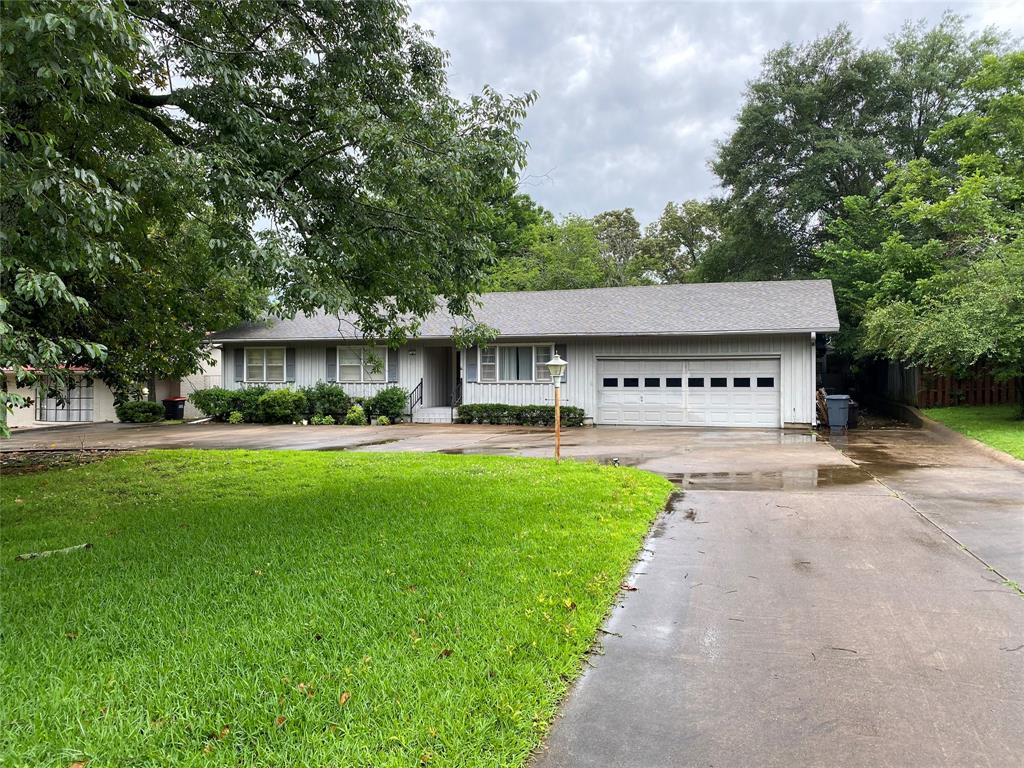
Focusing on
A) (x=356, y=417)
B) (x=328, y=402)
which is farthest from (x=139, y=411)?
(x=356, y=417)

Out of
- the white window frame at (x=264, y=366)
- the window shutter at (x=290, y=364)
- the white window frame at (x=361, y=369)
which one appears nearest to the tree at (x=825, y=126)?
the white window frame at (x=361, y=369)

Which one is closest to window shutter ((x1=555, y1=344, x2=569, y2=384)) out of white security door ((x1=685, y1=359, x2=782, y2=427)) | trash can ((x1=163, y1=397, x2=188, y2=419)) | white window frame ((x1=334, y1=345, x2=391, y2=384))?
white security door ((x1=685, y1=359, x2=782, y2=427))

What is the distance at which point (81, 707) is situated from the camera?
299cm

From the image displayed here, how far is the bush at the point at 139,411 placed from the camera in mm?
23750

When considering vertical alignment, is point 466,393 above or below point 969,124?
below

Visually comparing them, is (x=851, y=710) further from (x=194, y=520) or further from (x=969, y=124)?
(x=969, y=124)

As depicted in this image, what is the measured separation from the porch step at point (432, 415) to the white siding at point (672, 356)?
83 centimetres

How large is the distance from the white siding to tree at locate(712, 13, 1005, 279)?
603 inches

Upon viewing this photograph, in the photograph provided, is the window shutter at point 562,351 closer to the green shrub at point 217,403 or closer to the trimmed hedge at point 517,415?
the trimmed hedge at point 517,415

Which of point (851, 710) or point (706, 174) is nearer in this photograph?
point (851, 710)

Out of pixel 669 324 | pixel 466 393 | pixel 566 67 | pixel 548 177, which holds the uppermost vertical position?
pixel 566 67

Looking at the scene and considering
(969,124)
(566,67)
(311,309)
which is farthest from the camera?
(969,124)

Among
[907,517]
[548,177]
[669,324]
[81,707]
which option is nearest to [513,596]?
[81,707]

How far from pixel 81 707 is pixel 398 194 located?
17.6ft
